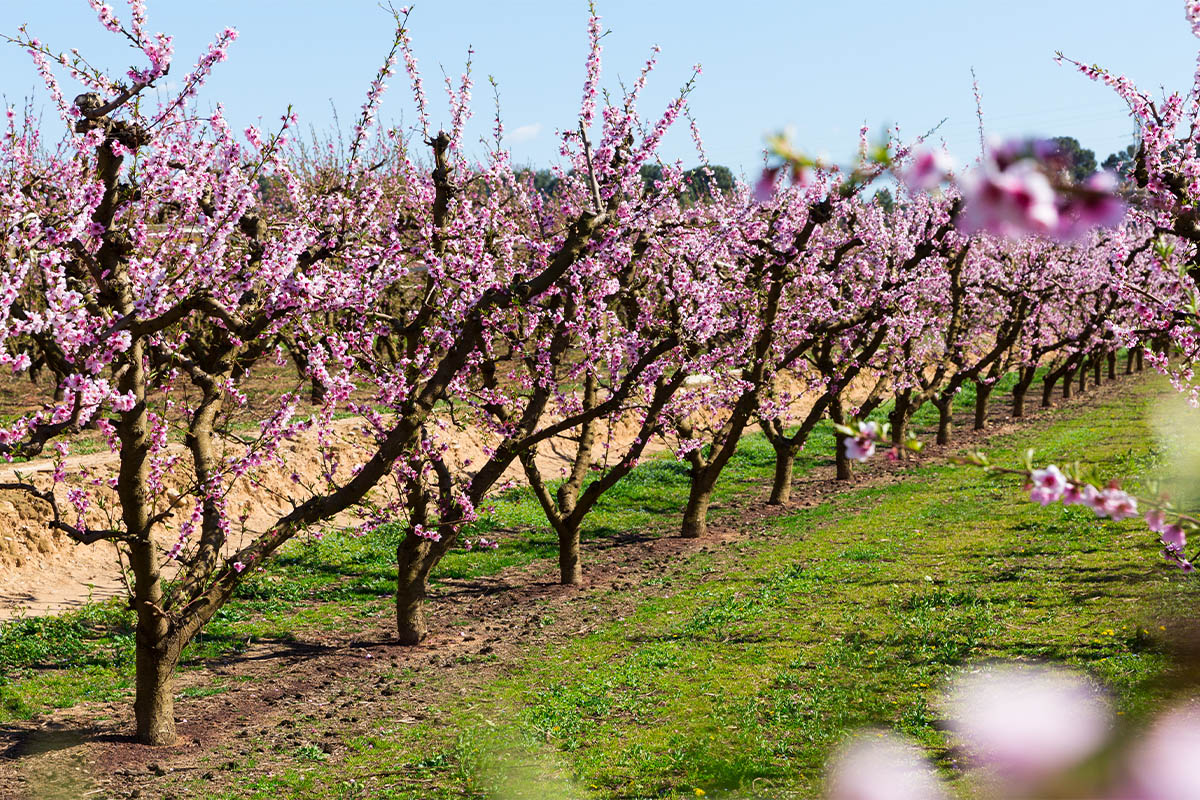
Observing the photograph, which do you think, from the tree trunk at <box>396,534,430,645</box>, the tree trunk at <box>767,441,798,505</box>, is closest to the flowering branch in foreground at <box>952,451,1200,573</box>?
the tree trunk at <box>396,534,430,645</box>

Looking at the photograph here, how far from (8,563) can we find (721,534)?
1177 cm

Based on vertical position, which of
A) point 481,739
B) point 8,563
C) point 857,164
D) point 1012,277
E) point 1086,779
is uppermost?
point 1012,277

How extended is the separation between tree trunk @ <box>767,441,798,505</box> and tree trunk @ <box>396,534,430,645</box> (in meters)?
9.48

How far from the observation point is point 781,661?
32.8ft

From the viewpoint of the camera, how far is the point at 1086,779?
755 millimetres

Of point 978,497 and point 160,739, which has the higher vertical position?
point 978,497

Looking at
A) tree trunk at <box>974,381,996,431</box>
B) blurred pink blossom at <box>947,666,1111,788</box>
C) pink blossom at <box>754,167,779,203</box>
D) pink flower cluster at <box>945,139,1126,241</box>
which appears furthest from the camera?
tree trunk at <box>974,381,996,431</box>

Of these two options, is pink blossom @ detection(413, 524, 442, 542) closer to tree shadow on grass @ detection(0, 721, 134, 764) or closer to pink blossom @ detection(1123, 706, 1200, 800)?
tree shadow on grass @ detection(0, 721, 134, 764)

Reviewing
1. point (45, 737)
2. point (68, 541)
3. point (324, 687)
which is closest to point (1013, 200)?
point (45, 737)

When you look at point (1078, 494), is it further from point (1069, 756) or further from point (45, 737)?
point (45, 737)

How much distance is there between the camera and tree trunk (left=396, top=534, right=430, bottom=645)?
12.0m

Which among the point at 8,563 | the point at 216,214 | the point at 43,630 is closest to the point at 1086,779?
the point at 216,214

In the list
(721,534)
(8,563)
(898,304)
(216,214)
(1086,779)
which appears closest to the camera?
(1086,779)

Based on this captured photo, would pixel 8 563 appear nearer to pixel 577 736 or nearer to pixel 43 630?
pixel 43 630
